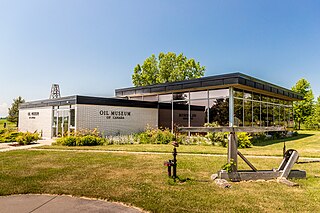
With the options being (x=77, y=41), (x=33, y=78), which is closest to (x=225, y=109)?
(x=77, y=41)

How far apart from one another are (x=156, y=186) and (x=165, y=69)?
3261 cm

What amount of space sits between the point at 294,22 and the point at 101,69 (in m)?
16.2

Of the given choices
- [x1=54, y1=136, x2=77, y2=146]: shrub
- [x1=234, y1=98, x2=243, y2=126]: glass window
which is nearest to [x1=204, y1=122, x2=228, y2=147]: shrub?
[x1=234, y1=98, x2=243, y2=126]: glass window

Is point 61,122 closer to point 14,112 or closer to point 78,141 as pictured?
point 78,141

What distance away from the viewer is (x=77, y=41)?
54.0 feet

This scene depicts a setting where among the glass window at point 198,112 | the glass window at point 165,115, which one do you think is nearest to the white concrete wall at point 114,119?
the glass window at point 165,115

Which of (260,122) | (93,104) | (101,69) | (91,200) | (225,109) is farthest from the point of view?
(101,69)

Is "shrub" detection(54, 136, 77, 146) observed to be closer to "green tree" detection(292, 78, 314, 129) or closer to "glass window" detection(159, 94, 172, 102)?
"glass window" detection(159, 94, 172, 102)

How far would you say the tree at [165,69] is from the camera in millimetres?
36781

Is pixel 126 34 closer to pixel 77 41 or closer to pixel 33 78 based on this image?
pixel 77 41

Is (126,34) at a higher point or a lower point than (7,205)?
higher

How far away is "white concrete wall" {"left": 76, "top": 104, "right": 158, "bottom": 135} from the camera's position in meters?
15.6

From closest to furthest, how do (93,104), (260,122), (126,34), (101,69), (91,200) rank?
(91,200), (93,104), (260,122), (126,34), (101,69)

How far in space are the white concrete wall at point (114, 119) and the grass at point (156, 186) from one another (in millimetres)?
7623
